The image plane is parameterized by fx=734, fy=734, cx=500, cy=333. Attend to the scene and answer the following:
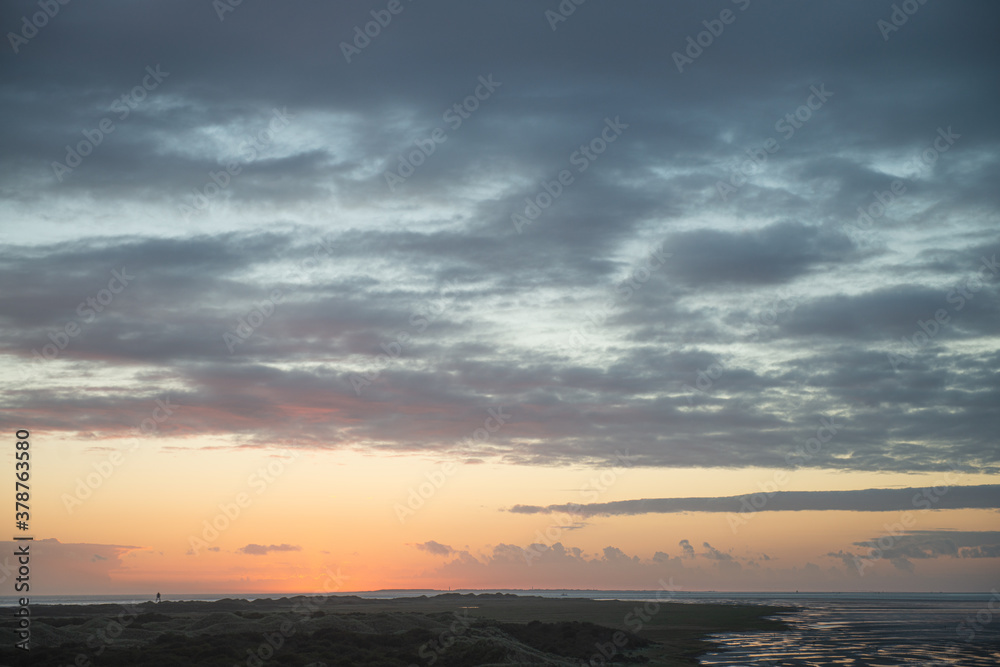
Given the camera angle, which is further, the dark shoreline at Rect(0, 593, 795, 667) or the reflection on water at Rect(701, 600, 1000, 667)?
the reflection on water at Rect(701, 600, 1000, 667)

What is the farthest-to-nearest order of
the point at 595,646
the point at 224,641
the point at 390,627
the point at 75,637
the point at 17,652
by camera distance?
the point at 390,627
the point at 595,646
the point at 75,637
the point at 224,641
the point at 17,652

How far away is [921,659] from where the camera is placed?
5694 cm

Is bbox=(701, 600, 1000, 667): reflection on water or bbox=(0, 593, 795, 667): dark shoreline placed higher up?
bbox=(0, 593, 795, 667): dark shoreline

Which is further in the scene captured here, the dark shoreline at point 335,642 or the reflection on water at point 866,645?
the reflection on water at point 866,645

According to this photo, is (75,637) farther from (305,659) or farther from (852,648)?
(852,648)

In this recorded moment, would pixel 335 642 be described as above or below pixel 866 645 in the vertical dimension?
above

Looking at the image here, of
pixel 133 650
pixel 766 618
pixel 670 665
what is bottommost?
pixel 766 618

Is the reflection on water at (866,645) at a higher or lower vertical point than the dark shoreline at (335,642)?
lower

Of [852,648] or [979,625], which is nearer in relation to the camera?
[852,648]

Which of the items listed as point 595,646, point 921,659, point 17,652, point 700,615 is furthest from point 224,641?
point 700,615

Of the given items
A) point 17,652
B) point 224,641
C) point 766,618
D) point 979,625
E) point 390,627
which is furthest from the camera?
point 766,618

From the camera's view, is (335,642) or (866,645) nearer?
(335,642)

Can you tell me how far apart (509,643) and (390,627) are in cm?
1667

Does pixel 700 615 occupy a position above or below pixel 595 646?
below
